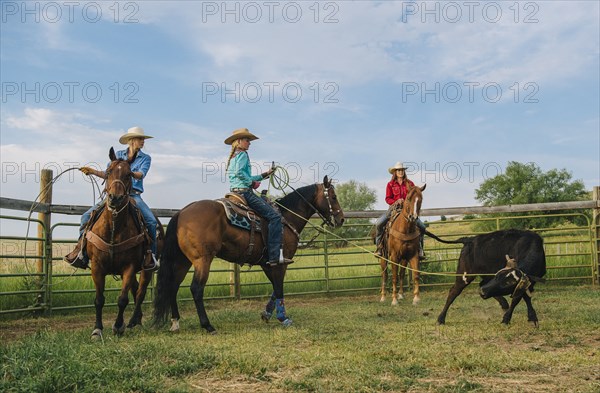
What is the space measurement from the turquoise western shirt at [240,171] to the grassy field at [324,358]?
6.24 ft

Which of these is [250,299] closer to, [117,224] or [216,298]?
[216,298]

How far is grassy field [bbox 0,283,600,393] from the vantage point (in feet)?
12.5

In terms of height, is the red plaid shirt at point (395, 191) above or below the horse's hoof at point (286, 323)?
above

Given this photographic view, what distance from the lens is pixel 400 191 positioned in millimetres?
11312

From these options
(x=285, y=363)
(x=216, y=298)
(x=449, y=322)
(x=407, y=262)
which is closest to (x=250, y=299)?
(x=216, y=298)

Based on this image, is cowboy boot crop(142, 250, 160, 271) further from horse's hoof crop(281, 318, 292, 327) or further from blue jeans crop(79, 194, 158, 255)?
horse's hoof crop(281, 318, 292, 327)

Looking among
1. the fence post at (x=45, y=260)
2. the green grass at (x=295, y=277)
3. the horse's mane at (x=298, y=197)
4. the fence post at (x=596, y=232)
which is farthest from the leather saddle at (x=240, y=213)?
the fence post at (x=596, y=232)

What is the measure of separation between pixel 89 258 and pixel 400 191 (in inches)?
263

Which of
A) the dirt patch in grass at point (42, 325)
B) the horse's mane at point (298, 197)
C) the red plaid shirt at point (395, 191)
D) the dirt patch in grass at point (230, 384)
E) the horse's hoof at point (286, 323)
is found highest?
the red plaid shirt at point (395, 191)

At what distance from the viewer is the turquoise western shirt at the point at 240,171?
731 cm

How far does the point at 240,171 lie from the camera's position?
7.32 m

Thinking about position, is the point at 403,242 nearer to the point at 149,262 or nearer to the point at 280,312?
the point at 280,312

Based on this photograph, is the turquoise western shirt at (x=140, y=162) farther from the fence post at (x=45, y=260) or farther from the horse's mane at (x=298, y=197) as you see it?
the fence post at (x=45, y=260)

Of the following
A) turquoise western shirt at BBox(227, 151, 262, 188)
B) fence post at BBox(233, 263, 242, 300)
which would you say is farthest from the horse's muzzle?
fence post at BBox(233, 263, 242, 300)
